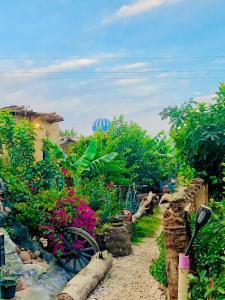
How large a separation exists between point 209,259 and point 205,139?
373 cm

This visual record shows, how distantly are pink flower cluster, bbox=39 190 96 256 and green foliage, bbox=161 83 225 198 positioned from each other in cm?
238

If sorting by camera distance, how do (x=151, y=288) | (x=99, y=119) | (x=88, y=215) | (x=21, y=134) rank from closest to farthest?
1. (x=151, y=288)
2. (x=88, y=215)
3. (x=21, y=134)
4. (x=99, y=119)

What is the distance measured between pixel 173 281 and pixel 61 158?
10.1 metres

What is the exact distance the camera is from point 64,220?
795 cm

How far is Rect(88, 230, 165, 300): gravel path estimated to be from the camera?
6613 mm

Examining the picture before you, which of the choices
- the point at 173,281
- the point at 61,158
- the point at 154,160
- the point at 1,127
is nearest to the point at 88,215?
the point at 1,127

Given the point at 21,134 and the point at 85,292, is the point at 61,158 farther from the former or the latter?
the point at 85,292

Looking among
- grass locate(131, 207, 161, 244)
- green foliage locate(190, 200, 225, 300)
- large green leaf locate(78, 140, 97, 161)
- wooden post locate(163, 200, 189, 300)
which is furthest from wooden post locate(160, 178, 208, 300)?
large green leaf locate(78, 140, 97, 161)

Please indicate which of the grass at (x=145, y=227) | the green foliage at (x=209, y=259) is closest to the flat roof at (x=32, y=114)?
the grass at (x=145, y=227)

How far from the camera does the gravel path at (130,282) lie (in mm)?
6613

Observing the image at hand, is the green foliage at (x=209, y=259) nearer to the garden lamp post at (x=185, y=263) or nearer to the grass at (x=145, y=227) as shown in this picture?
the garden lamp post at (x=185, y=263)

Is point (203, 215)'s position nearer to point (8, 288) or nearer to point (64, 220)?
point (8, 288)

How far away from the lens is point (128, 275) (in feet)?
25.3

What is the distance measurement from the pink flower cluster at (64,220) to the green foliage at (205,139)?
7.80ft
